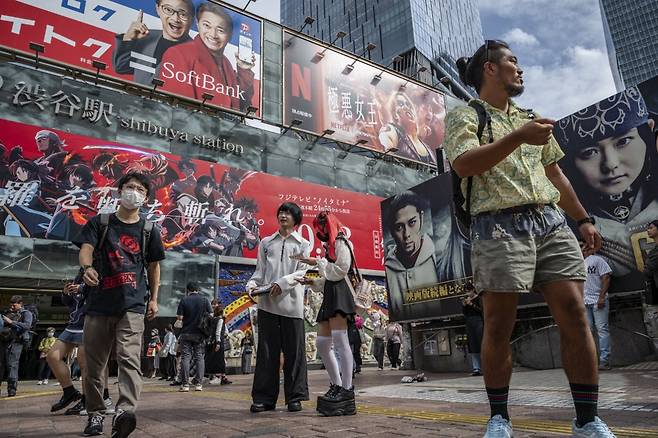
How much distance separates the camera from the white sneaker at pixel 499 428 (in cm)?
206

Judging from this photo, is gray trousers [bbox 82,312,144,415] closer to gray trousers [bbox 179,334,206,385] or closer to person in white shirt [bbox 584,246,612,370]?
gray trousers [bbox 179,334,206,385]

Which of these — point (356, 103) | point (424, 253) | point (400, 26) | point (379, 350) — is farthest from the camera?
point (400, 26)

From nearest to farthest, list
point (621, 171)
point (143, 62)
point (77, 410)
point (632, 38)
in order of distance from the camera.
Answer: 1. point (77, 410)
2. point (621, 171)
3. point (143, 62)
4. point (632, 38)

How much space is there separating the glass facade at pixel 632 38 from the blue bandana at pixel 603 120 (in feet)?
388

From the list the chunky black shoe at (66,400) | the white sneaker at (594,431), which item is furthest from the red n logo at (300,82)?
the white sneaker at (594,431)

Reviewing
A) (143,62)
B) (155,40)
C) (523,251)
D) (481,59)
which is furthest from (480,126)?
(155,40)

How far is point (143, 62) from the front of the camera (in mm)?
19891

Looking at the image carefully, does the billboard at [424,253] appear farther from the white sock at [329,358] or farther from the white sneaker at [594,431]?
the white sneaker at [594,431]

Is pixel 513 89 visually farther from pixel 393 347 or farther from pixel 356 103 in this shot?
pixel 356 103

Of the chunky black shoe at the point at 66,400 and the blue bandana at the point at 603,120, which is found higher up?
the blue bandana at the point at 603,120

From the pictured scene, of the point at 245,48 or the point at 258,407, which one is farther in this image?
the point at 245,48

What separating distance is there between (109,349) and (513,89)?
3191 mm

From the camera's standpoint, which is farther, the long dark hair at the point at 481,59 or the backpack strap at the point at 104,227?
the backpack strap at the point at 104,227

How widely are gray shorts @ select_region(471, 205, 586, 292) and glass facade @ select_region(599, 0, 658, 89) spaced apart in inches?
4926
